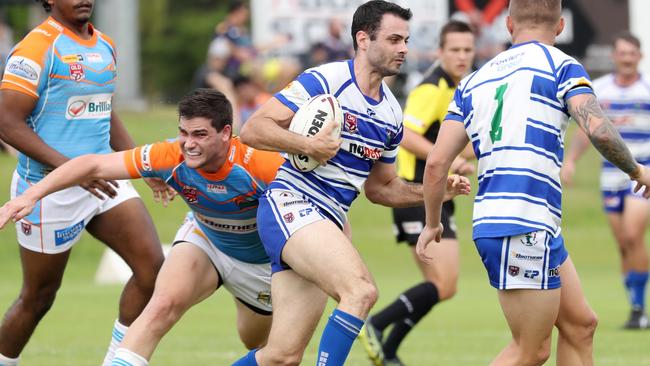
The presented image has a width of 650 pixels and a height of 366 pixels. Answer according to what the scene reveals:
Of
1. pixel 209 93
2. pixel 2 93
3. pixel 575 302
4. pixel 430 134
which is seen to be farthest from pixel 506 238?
pixel 430 134

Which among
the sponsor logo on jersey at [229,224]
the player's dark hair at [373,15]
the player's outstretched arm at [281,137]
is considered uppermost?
the player's dark hair at [373,15]

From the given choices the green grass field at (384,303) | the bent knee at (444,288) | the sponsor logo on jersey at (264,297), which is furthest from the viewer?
the green grass field at (384,303)

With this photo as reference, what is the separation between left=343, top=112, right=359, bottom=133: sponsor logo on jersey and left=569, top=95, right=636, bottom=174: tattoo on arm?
1.34m

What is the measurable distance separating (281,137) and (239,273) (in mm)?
1110

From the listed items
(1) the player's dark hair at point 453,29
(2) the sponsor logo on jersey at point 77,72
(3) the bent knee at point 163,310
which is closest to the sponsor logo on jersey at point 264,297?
(3) the bent knee at point 163,310

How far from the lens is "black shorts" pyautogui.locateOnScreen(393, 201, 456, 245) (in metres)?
9.34

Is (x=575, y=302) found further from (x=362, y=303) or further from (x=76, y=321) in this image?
(x=76, y=321)

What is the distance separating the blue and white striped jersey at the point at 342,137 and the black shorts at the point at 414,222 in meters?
2.76

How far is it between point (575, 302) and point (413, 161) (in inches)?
143

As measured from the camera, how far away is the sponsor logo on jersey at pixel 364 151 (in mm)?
6574

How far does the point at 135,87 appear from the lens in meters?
29.8

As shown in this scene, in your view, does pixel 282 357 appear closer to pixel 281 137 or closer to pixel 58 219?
pixel 281 137

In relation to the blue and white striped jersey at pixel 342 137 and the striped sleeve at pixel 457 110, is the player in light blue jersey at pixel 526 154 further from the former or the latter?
the blue and white striped jersey at pixel 342 137

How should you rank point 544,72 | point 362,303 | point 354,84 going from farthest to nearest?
point 354,84, point 362,303, point 544,72
